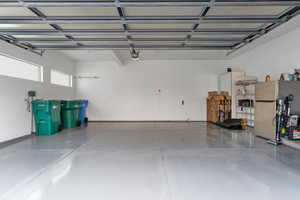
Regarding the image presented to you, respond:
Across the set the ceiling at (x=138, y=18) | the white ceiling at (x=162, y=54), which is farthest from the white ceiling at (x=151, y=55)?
the ceiling at (x=138, y=18)

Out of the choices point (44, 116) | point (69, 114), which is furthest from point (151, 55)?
point (44, 116)

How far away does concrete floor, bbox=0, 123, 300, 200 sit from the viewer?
216 centimetres

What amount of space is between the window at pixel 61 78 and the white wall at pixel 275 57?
748cm

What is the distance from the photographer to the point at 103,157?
3.43m

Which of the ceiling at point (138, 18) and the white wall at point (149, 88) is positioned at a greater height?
the ceiling at point (138, 18)

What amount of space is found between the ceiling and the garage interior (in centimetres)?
2

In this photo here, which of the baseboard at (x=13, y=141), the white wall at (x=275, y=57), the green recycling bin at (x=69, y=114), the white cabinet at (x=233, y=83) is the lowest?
the baseboard at (x=13, y=141)

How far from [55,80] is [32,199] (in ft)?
19.4

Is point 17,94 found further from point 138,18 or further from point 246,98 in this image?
point 246,98

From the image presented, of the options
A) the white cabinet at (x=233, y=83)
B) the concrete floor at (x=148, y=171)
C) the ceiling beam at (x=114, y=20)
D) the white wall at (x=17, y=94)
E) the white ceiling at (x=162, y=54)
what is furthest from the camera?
the white cabinet at (x=233, y=83)

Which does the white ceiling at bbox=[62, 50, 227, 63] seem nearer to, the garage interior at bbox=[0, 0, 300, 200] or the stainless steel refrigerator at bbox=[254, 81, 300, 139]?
the garage interior at bbox=[0, 0, 300, 200]

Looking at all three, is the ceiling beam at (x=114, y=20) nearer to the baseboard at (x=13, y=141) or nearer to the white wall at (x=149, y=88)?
the baseboard at (x=13, y=141)

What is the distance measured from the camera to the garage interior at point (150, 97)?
8.23ft

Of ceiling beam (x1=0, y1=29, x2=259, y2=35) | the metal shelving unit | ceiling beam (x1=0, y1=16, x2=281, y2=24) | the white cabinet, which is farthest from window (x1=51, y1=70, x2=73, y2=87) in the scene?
the metal shelving unit
